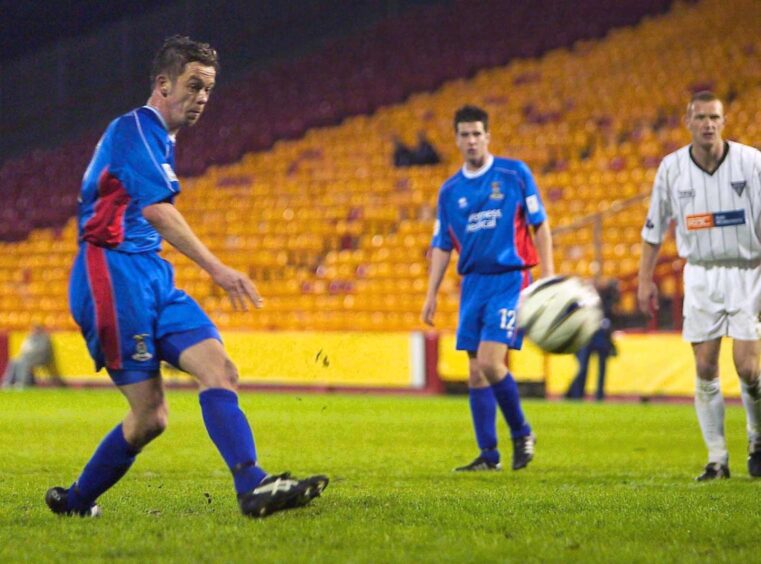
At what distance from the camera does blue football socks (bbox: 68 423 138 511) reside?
4.96 meters

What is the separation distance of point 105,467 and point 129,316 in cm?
66

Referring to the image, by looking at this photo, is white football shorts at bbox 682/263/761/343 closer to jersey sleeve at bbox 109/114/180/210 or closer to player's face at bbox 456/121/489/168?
player's face at bbox 456/121/489/168

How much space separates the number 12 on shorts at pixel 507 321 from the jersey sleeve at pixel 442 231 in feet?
2.48

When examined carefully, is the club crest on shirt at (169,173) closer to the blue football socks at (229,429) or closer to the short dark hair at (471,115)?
the blue football socks at (229,429)

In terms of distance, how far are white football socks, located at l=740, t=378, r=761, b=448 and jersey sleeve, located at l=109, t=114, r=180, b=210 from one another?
3682 mm

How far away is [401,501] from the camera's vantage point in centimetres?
551

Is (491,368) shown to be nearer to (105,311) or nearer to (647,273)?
(647,273)

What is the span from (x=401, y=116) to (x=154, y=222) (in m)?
23.0

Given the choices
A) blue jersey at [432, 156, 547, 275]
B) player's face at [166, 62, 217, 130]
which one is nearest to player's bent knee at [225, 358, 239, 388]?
player's face at [166, 62, 217, 130]

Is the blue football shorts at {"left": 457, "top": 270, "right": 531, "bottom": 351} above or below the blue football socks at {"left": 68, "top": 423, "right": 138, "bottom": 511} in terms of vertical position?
above

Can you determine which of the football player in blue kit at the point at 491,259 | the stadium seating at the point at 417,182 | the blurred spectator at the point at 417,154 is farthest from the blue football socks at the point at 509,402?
the blurred spectator at the point at 417,154

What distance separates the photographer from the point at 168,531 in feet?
14.8

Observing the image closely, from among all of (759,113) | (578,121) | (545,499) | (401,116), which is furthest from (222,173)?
(545,499)

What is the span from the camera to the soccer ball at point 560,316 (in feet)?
20.5
